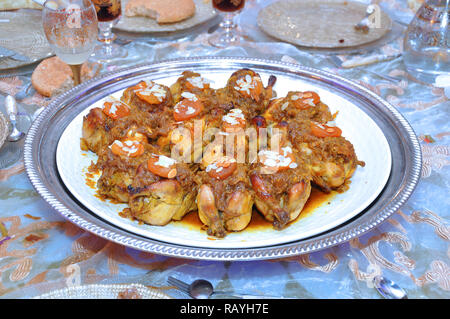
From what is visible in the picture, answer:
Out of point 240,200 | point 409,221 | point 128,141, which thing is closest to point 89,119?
point 128,141

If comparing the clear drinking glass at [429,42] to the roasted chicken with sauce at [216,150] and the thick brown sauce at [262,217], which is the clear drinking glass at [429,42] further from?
the thick brown sauce at [262,217]

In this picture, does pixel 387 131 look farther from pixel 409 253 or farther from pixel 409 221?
pixel 409 253

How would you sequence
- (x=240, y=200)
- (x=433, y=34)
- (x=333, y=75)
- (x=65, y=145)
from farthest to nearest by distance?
(x=433, y=34)
(x=333, y=75)
(x=65, y=145)
(x=240, y=200)

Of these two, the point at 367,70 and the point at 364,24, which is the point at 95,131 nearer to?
the point at 367,70

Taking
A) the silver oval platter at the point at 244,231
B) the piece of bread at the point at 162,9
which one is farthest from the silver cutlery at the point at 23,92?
the piece of bread at the point at 162,9

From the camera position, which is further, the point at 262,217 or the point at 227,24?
the point at 227,24

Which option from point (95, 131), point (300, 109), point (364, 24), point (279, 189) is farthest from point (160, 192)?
point (364, 24)
